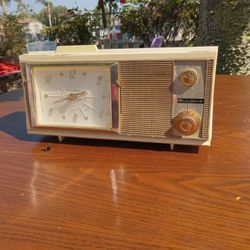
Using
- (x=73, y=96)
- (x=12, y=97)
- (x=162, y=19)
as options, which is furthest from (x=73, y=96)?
(x=162, y=19)

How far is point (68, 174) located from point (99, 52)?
227 mm

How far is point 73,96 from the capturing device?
1.97ft

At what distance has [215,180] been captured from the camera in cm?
47

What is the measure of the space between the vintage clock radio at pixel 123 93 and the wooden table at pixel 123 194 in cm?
4

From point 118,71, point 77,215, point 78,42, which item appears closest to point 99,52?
point 118,71

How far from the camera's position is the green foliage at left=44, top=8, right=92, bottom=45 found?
534 cm

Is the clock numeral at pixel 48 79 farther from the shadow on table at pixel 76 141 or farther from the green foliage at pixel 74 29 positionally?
the green foliage at pixel 74 29

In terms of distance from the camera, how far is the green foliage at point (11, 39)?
601 centimetres

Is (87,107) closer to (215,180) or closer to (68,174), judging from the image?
(68,174)

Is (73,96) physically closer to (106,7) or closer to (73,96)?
(73,96)

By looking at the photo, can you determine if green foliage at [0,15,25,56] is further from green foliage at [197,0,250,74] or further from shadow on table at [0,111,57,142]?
shadow on table at [0,111,57,142]

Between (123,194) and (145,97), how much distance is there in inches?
7.4

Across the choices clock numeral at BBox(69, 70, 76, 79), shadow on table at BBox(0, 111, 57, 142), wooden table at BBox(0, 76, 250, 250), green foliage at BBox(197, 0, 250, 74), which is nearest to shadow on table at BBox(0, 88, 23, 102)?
shadow on table at BBox(0, 111, 57, 142)

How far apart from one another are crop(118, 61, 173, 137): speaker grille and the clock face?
1.3 inches
